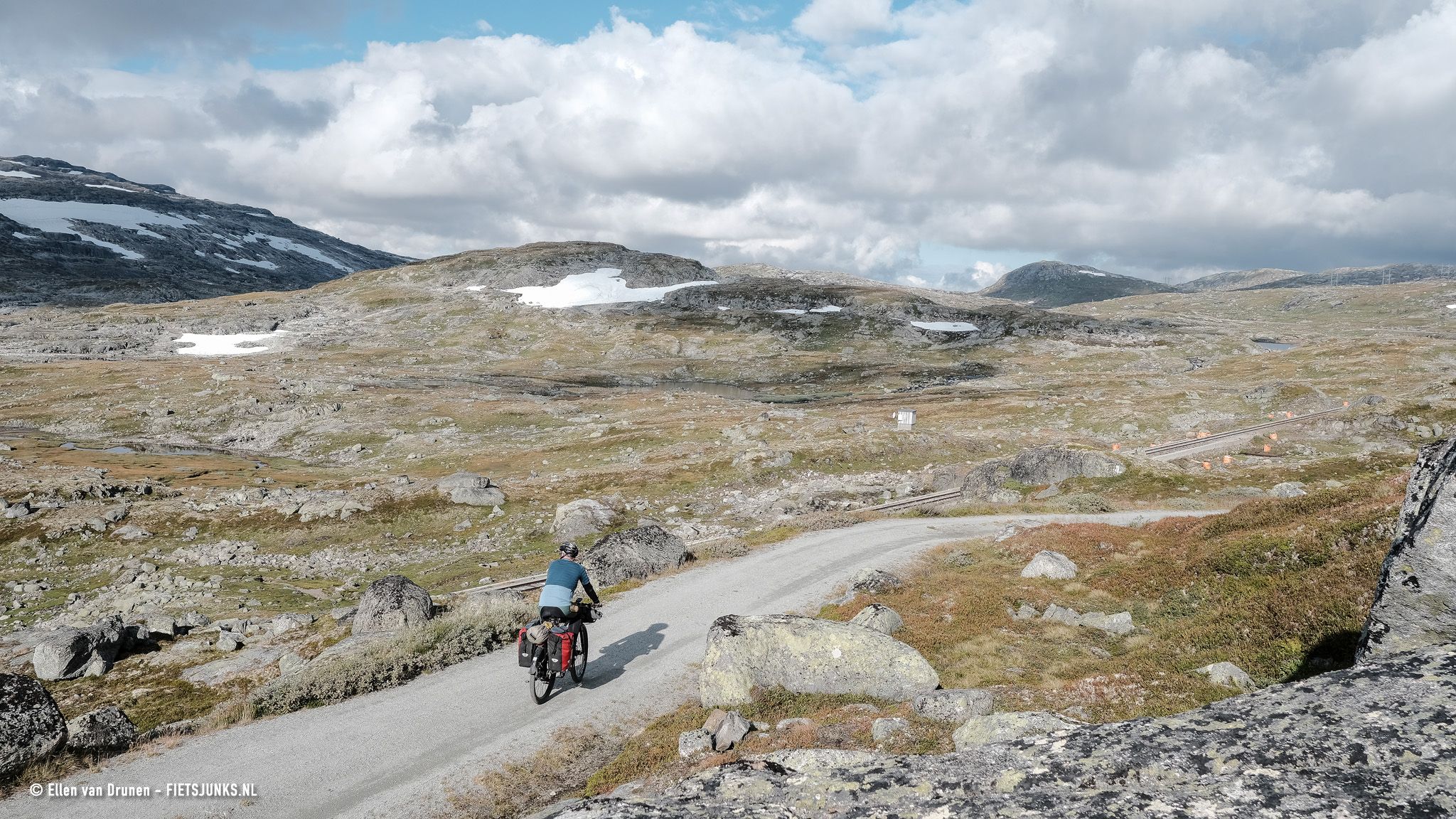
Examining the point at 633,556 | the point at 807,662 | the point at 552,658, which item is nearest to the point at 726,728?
the point at 807,662

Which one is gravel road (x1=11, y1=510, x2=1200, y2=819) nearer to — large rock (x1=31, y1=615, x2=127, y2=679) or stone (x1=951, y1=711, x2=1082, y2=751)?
stone (x1=951, y1=711, x2=1082, y2=751)

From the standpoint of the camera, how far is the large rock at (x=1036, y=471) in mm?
46375

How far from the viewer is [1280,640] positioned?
12508 mm

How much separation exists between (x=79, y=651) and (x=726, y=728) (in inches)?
814

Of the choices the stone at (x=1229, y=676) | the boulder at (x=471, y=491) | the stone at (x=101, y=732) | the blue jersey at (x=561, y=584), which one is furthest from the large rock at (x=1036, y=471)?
the stone at (x=101, y=732)

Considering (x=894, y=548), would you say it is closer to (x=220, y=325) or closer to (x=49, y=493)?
(x=49, y=493)

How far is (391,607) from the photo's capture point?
22078 millimetres

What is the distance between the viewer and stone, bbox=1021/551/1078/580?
77.1ft

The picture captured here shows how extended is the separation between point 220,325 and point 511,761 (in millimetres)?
227982

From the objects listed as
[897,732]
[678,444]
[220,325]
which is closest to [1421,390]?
[678,444]

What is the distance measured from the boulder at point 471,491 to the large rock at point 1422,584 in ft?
171

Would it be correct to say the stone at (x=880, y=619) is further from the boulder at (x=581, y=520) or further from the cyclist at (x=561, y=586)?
the boulder at (x=581, y=520)

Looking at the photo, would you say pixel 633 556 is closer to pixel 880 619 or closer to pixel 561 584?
pixel 561 584

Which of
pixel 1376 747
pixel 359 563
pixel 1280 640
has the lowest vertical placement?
pixel 359 563
